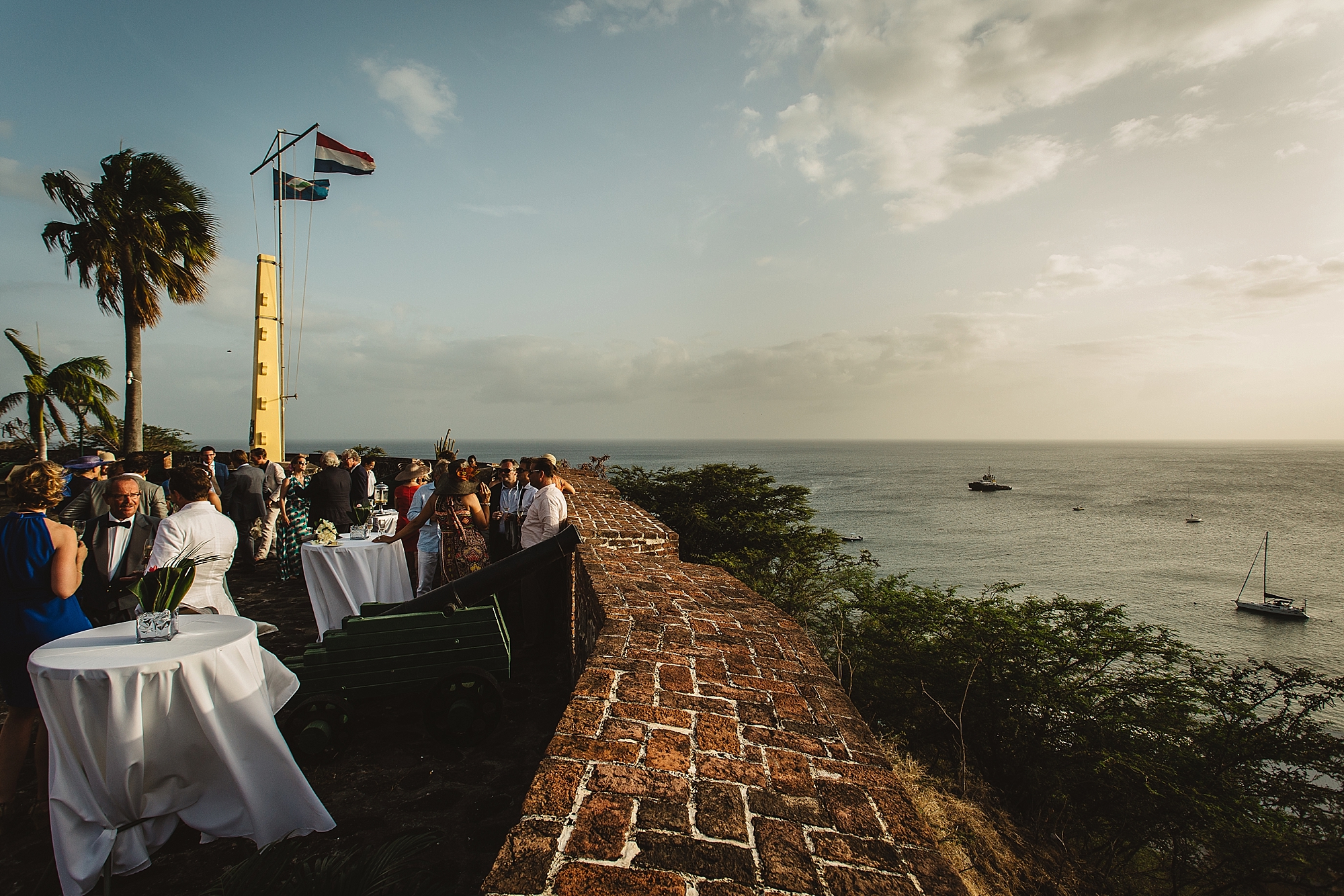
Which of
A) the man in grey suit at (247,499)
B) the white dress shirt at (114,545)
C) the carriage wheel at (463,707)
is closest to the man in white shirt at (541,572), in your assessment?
the carriage wheel at (463,707)

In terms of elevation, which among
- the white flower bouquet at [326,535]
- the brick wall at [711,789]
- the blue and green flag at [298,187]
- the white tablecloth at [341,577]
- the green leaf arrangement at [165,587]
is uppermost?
the blue and green flag at [298,187]

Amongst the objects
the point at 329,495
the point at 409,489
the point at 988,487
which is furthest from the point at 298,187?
the point at 988,487

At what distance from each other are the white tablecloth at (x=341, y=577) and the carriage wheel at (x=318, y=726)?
191 centimetres

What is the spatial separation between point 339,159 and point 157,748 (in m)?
15.0

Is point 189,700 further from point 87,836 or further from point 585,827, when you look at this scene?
point 585,827


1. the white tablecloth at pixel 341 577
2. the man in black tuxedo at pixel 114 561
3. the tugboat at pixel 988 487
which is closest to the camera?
the man in black tuxedo at pixel 114 561

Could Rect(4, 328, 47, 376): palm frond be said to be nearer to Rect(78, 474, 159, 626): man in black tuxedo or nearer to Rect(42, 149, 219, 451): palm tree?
Rect(42, 149, 219, 451): palm tree

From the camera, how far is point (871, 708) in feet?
29.0

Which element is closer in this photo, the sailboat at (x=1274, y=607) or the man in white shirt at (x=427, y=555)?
the man in white shirt at (x=427, y=555)

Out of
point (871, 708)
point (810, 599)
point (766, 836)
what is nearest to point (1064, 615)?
point (871, 708)

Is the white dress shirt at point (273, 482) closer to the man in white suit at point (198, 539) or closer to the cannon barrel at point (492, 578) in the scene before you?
the man in white suit at point (198, 539)

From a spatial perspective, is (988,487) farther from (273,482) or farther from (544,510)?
(544,510)

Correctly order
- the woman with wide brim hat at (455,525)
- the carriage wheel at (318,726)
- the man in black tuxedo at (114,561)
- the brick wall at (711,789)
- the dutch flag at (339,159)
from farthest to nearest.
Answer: the dutch flag at (339,159)
the woman with wide brim hat at (455,525)
the man in black tuxedo at (114,561)
the carriage wheel at (318,726)
the brick wall at (711,789)

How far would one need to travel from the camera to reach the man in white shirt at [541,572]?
529cm
